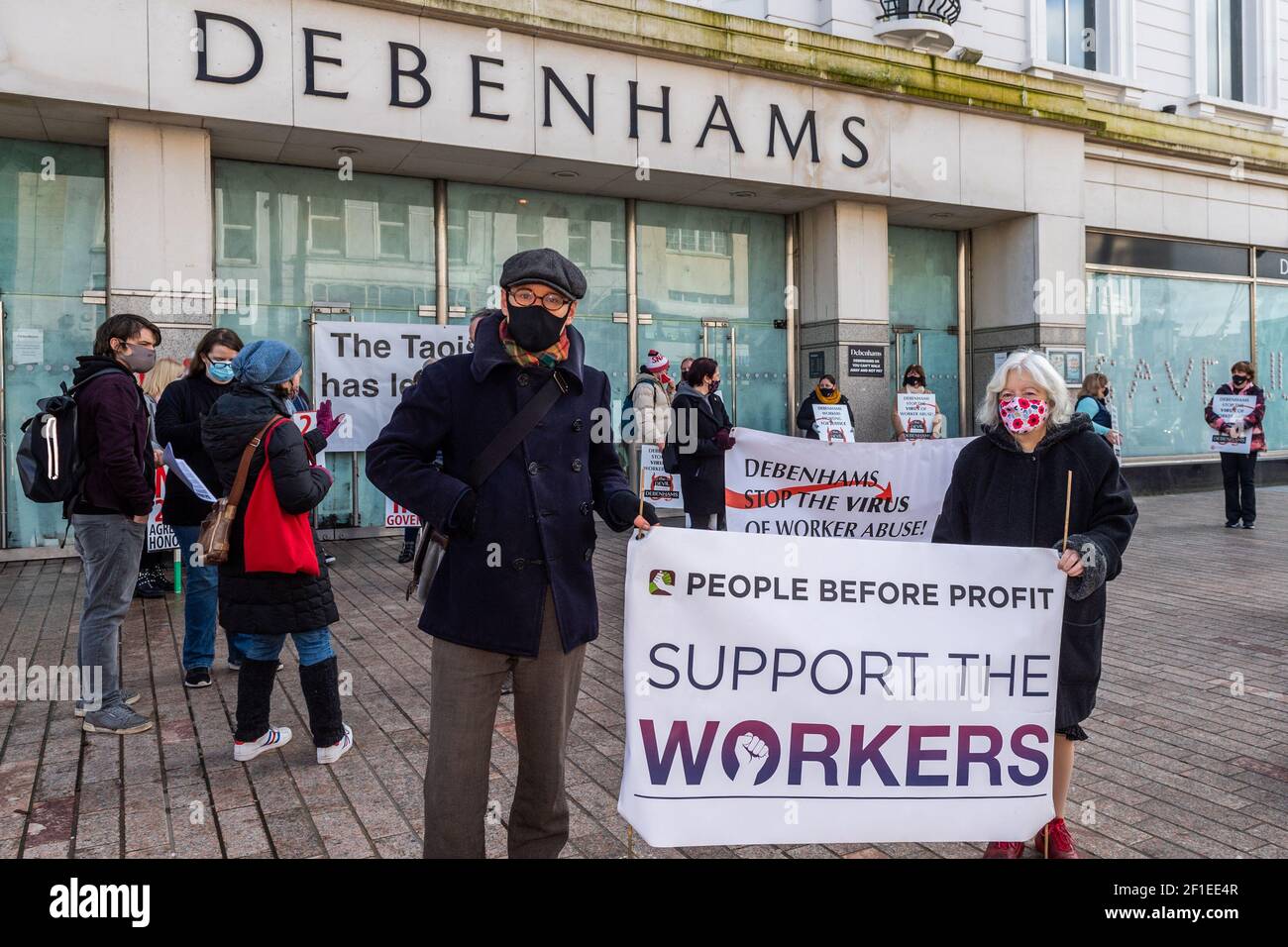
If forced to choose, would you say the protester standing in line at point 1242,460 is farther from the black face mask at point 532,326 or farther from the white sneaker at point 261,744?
the black face mask at point 532,326

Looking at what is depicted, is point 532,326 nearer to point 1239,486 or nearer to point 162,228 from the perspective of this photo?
point 162,228

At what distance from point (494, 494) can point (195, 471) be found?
365 cm

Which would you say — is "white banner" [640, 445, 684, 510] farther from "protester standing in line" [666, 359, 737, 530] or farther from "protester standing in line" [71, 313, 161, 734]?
"protester standing in line" [71, 313, 161, 734]

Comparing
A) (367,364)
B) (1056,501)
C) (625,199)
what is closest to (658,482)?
(367,364)

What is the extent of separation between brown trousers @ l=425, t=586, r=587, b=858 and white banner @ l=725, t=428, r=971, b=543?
394 cm

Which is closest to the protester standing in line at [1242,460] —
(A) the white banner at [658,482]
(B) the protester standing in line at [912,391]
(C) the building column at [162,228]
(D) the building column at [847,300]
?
(B) the protester standing in line at [912,391]

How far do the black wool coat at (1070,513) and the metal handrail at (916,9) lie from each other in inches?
482

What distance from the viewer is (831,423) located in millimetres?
12805

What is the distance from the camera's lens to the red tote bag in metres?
4.52

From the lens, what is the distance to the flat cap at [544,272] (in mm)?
2996
